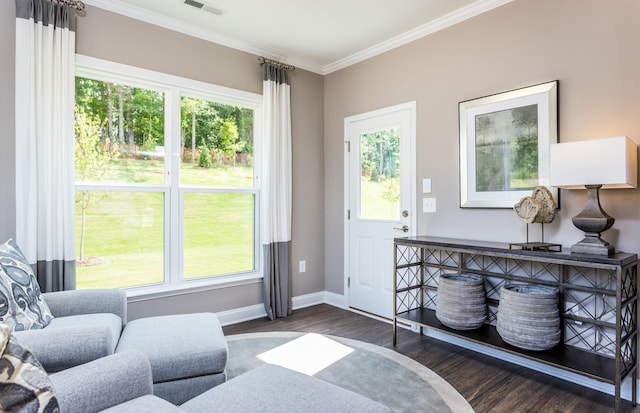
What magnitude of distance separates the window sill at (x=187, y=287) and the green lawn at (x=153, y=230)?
0.07 m

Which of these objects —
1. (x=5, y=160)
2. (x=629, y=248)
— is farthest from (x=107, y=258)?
(x=629, y=248)

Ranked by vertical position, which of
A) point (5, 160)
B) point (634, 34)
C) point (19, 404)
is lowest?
point (19, 404)

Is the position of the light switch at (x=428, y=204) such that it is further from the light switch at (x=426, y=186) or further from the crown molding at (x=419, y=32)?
the crown molding at (x=419, y=32)

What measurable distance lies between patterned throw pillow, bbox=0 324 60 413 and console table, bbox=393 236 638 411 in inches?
93.2

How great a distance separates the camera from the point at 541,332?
2289 millimetres

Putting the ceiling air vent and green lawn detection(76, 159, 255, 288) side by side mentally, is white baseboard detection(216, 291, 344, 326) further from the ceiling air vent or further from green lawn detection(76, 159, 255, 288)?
the ceiling air vent

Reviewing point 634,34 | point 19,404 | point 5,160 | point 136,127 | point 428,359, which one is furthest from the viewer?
point 136,127

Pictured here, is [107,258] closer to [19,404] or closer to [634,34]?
[19,404]

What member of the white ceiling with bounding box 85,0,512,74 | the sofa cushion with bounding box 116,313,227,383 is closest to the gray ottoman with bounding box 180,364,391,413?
the sofa cushion with bounding box 116,313,227,383

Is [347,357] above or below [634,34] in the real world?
Result: below

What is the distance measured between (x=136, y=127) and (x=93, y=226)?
88 centimetres

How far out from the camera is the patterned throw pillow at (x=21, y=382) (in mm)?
857

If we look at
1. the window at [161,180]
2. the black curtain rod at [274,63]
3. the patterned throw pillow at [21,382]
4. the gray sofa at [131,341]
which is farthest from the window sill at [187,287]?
the patterned throw pillow at [21,382]

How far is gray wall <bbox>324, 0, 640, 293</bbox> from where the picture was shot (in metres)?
2.26
